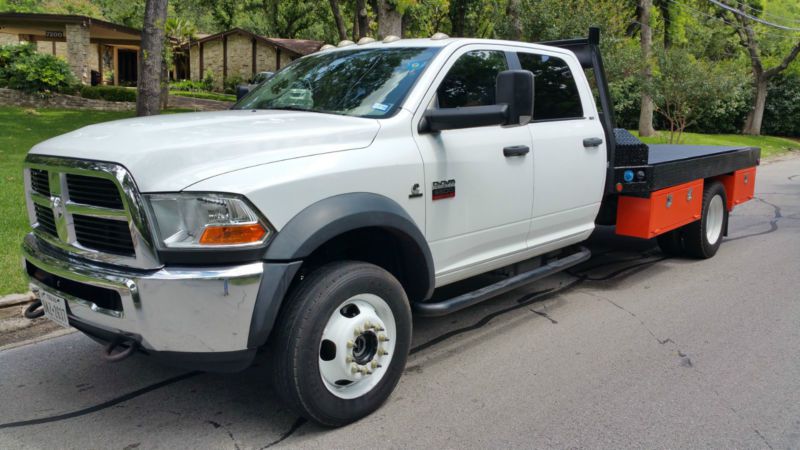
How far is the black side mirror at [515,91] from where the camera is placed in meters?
4.02

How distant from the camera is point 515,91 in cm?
403

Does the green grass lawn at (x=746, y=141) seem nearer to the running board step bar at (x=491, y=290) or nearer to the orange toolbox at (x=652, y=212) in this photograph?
the orange toolbox at (x=652, y=212)

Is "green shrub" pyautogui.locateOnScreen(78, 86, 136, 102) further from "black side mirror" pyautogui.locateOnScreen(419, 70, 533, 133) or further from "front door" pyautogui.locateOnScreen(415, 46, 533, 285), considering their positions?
"black side mirror" pyautogui.locateOnScreen(419, 70, 533, 133)

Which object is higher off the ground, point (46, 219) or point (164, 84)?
point (164, 84)

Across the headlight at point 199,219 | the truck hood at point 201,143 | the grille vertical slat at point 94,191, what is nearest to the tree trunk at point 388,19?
the truck hood at point 201,143

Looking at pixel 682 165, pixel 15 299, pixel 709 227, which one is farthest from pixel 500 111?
pixel 709 227

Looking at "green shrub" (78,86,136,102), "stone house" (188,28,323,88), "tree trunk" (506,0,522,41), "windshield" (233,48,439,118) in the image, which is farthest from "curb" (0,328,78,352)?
"stone house" (188,28,323,88)

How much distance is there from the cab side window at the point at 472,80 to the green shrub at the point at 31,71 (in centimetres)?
2222

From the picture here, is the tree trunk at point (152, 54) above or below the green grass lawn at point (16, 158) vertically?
above

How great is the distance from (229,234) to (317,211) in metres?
0.47

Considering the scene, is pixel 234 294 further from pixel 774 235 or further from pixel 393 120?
pixel 774 235

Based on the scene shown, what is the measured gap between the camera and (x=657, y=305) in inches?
231

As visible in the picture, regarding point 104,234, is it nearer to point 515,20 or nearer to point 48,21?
point 515,20

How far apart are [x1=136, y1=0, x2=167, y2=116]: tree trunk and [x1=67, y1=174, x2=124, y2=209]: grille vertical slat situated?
968 centimetres
